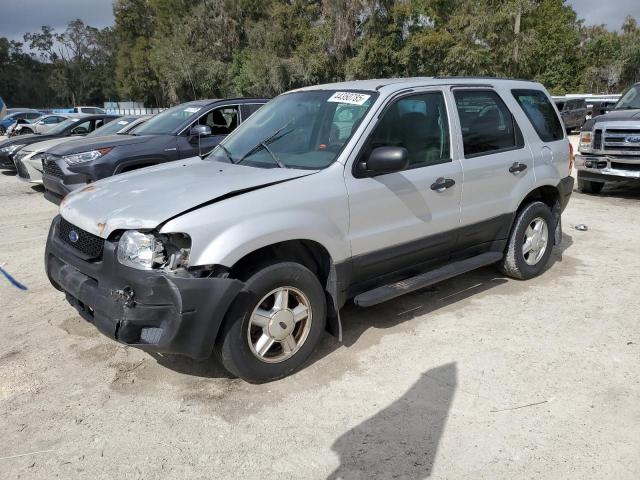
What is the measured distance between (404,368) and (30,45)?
340 ft

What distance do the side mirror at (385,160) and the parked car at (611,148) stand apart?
24.1ft

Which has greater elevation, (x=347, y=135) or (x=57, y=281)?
(x=347, y=135)

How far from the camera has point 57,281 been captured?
3666 millimetres

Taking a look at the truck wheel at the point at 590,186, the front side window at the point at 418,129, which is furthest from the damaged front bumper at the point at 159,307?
the truck wheel at the point at 590,186

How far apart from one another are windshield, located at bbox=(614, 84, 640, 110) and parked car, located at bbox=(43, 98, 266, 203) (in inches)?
283

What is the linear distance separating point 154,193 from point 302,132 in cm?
126

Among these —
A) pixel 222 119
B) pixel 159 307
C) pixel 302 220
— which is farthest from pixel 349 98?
pixel 222 119

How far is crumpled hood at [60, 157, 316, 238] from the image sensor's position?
3137 mm

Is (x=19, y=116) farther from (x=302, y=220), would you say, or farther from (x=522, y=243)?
(x=302, y=220)

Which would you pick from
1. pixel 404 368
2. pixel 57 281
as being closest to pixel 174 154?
pixel 57 281

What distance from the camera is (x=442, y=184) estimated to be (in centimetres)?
419

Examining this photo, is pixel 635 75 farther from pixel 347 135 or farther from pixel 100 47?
pixel 100 47

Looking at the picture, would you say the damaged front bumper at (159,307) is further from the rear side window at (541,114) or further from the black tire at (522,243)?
the rear side window at (541,114)

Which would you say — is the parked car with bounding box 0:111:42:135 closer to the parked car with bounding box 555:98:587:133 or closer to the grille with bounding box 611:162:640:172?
the parked car with bounding box 555:98:587:133
